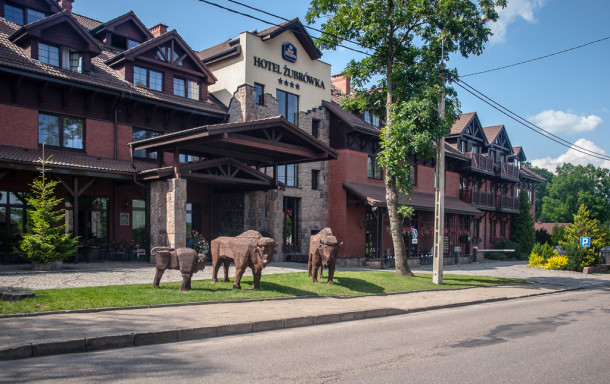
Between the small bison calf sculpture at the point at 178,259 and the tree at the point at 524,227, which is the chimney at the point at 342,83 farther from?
the small bison calf sculpture at the point at 178,259

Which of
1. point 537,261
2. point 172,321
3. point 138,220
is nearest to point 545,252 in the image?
point 537,261

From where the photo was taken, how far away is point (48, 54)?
19031mm

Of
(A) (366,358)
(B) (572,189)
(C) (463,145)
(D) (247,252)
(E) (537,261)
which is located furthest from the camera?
(B) (572,189)

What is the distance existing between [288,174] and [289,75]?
17.3ft

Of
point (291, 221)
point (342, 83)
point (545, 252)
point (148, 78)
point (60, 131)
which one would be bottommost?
point (545, 252)

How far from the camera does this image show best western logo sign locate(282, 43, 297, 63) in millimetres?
25453

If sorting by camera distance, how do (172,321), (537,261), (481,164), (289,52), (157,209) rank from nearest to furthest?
(172,321)
(157,209)
(289,52)
(537,261)
(481,164)

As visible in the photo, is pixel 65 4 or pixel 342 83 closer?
pixel 65 4

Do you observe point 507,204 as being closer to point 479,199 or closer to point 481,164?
point 479,199

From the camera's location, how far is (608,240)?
94.1ft

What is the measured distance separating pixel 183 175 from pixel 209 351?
1123 cm

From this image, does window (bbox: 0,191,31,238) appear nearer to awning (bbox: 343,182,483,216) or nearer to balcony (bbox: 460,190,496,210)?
awning (bbox: 343,182,483,216)

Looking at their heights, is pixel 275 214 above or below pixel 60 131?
below

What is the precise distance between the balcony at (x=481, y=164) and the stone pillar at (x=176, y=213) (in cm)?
2582
